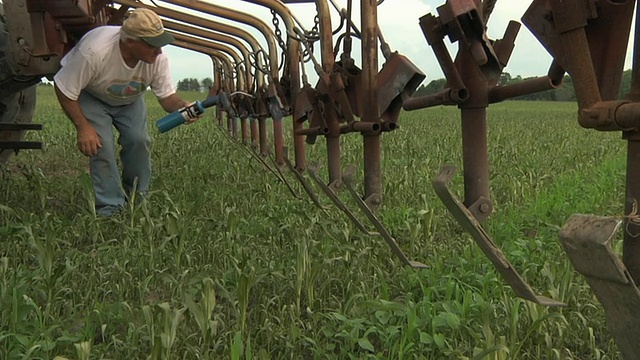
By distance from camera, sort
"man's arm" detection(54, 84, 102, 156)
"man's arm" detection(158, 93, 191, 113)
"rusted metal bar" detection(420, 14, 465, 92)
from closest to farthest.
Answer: "rusted metal bar" detection(420, 14, 465, 92)
"man's arm" detection(54, 84, 102, 156)
"man's arm" detection(158, 93, 191, 113)

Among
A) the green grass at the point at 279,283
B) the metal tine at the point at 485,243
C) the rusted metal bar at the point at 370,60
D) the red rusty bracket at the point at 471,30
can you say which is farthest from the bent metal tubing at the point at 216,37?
the metal tine at the point at 485,243

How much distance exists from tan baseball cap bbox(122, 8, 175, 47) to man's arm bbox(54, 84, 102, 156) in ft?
1.65

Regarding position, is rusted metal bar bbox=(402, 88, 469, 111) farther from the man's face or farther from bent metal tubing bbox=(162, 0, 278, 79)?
bent metal tubing bbox=(162, 0, 278, 79)

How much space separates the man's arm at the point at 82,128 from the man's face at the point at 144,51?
1.38 feet

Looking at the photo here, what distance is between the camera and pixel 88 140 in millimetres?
3543

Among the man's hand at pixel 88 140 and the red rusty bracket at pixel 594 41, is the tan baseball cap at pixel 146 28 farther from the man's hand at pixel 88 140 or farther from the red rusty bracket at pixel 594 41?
the red rusty bracket at pixel 594 41

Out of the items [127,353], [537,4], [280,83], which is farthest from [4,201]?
[537,4]

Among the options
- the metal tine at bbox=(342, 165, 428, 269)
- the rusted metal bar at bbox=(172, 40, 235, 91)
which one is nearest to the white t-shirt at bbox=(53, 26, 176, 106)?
the metal tine at bbox=(342, 165, 428, 269)

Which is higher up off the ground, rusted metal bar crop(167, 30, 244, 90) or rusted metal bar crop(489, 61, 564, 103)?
rusted metal bar crop(167, 30, 244, 90)

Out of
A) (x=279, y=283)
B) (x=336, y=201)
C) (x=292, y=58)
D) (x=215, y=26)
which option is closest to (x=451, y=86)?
(x=279, y=283)

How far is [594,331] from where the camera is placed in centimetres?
207

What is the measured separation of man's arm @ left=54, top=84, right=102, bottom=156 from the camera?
3.42 meters

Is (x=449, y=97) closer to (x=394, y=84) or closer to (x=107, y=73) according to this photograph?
(x=394, y=84)

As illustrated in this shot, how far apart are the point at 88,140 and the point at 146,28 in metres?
0.73
